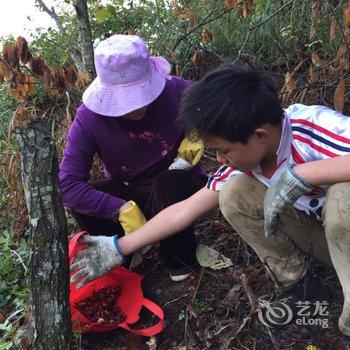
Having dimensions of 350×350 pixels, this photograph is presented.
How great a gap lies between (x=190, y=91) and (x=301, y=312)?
37.5 inches

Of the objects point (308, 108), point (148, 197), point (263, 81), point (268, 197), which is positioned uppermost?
point (263, 81)

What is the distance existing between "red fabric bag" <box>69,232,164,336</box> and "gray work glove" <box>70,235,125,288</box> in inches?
2.2

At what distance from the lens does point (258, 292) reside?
2.08m

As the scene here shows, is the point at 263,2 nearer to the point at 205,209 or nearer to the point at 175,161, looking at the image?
the point at 175,161

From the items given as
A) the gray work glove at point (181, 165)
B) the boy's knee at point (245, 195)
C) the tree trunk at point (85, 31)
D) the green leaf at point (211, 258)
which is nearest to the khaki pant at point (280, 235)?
the boy's knee at point (245, 195)

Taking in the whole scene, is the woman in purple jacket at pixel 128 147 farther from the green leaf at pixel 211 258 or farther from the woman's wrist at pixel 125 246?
the woman's wrist at pixel 125 246

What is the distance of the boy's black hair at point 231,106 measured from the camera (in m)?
1.55

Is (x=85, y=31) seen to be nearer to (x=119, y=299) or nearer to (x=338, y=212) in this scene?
(x=119, y=299)

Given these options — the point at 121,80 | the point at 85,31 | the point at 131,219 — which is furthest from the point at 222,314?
the point at 85,31

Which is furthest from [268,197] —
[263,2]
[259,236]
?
[263,2]

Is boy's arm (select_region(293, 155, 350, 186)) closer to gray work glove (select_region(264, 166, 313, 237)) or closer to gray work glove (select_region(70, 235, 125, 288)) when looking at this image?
gray work glove (select_region(264, 166, 313, 237))

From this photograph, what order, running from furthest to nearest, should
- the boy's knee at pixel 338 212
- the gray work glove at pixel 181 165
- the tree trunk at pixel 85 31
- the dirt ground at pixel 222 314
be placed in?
the tree trunk at pixel 85 31 < the gray work glove at pixel 181 165 < the dirt ground at pixel 222 314 < the boy's knee at pixel 338 212

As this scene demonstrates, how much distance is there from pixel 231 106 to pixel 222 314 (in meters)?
0.93

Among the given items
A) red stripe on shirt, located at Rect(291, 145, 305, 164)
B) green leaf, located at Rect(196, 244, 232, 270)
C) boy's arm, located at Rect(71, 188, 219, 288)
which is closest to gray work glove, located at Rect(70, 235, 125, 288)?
boy's arm, located at Rect(71, 188, 219, 288)
